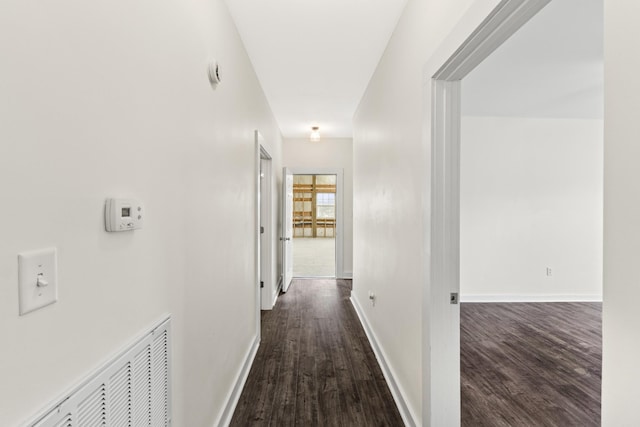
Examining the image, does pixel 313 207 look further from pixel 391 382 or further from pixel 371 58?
pixel 391 382

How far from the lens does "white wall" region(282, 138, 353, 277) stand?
560cm

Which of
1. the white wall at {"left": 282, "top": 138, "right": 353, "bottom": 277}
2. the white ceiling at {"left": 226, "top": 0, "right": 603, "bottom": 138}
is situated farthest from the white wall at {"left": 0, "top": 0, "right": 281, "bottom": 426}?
the white wall at {"left": 282, "top": 138, "right": 353, "bottom": 277}

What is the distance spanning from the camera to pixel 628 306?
597 millimetres

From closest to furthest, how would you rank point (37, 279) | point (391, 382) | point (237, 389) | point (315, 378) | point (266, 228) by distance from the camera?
1. point (37, 279)
2. point (237, 389)
3. point (391, 382)
4. point (315, 378)
5. point (266, 228)

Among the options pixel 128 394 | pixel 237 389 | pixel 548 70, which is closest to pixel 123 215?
pixel 128 394

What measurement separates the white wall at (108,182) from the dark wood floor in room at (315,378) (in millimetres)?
443

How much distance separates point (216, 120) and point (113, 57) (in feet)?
2.90

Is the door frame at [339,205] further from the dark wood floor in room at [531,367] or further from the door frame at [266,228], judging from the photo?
the dark wood floor in room at [531,367]

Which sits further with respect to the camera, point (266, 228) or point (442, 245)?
point (266, 228)

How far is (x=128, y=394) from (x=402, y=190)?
5.48ft

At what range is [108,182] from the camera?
0.81 meters

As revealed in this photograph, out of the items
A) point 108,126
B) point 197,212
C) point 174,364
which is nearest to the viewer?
point 108,126

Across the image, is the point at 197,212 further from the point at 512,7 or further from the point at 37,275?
the point at 512,7

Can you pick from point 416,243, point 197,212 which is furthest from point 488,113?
point 197,212
